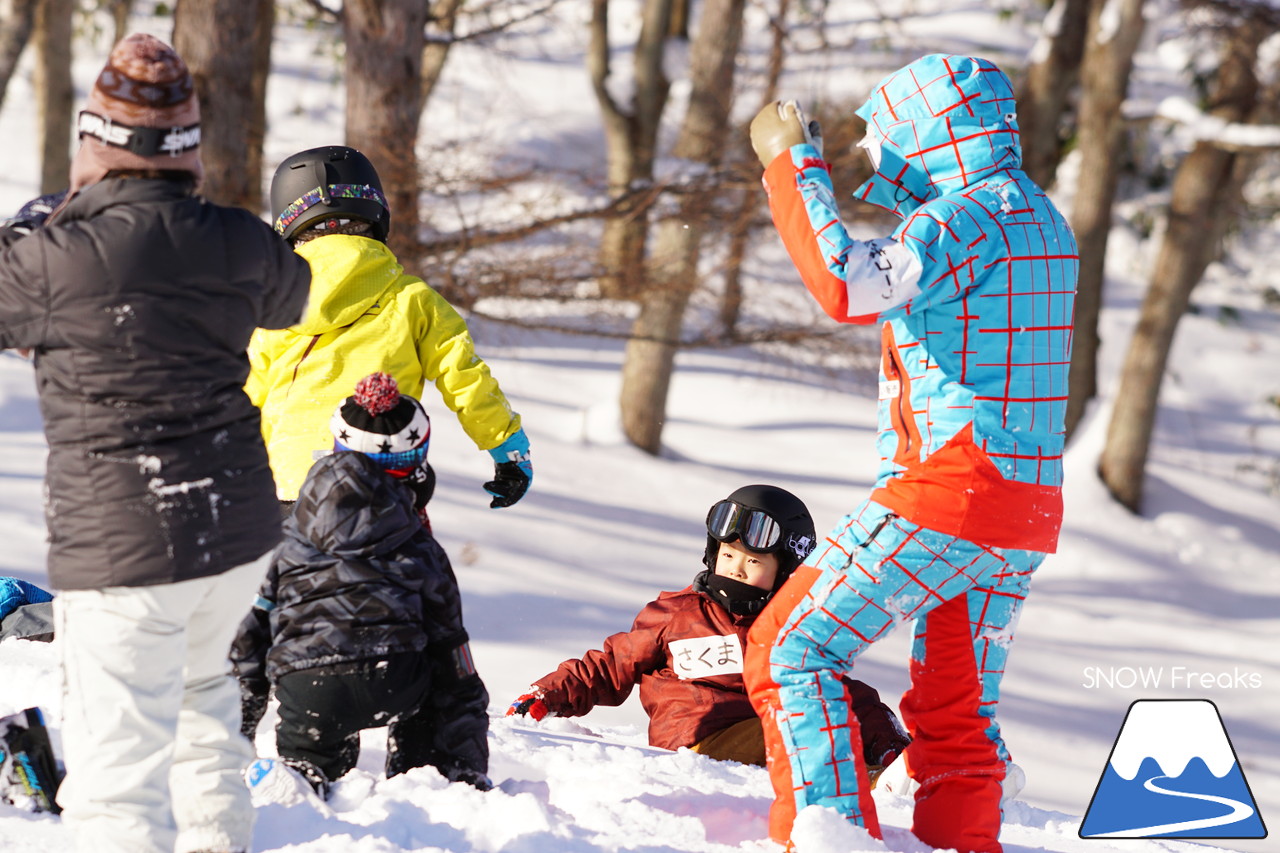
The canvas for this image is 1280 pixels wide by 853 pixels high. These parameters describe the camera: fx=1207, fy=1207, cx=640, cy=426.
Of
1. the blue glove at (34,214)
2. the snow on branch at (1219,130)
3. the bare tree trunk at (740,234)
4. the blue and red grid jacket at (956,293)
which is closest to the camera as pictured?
the blue glove at (34,214)

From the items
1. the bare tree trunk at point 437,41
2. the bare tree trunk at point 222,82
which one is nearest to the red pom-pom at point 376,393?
the bare tree trunk at point 222,82

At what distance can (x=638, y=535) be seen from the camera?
831 centimetres

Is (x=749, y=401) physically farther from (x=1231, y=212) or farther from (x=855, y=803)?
(x=855, y=803)

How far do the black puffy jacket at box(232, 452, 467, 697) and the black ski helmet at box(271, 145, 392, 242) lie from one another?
35.4 inches

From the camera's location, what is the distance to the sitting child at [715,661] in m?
3.68

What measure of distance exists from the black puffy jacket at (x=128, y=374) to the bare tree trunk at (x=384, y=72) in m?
4.78

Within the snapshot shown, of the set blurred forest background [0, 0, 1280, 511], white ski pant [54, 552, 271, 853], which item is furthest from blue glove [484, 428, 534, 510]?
blurred forest background [0, 0, 1280, 511]

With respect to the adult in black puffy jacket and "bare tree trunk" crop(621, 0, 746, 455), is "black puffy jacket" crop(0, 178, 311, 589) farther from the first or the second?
"bare tree trunk" crop(621, 0, 746, 455)

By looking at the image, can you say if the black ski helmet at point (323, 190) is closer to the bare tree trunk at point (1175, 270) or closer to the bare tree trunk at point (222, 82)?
the bare tree trunk at point (222, 82)

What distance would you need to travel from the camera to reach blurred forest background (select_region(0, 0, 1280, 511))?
23.0 feet

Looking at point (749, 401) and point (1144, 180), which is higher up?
point (1144, 180)

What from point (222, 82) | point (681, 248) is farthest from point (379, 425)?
point (681, 248)

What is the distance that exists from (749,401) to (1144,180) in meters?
8.05

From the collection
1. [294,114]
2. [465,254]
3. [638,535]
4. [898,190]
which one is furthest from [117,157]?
[294,114]
